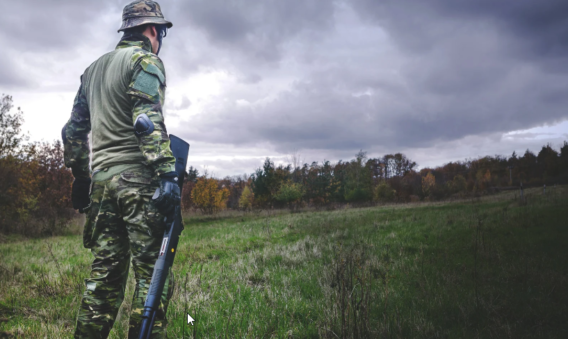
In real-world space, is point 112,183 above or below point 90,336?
above

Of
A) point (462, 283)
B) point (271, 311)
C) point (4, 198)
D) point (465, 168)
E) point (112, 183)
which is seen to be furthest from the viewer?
point (465, 168)

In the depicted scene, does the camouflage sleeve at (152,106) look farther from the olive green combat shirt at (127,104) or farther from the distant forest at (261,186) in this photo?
the distant forest at (261,186)

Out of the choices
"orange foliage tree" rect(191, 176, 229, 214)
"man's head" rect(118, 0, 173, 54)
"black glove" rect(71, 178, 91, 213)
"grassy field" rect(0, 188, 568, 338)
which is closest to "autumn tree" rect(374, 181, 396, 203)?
"orange foliage tree" rect(191, 176, 229, 214)

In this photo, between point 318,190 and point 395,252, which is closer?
point 395,252

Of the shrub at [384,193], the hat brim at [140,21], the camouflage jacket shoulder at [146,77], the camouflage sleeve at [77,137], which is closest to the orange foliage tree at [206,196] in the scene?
the shrub at [384,193]

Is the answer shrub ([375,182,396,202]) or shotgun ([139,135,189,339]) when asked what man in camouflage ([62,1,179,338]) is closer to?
Result: shotgun ([139,135,189,339])

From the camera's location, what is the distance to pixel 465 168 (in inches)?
3829

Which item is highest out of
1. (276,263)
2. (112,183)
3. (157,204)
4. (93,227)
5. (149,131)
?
(149,131)

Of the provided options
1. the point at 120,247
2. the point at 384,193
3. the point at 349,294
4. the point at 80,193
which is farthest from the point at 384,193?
the point at 120,247

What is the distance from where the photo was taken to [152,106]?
7.85 ft

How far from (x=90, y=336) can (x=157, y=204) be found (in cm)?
114

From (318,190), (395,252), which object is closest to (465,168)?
(318,190)

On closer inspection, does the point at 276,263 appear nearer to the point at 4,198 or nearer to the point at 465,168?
the point at 4,198

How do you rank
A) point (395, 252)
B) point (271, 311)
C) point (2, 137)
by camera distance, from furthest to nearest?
point (2, 137) → point (395, 252) → point (271, 311)
